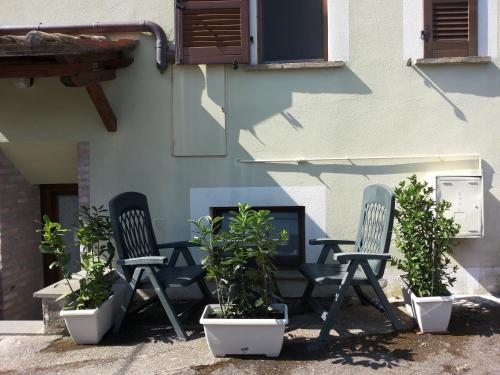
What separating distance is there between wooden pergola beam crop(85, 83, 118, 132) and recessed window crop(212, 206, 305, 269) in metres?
1.24

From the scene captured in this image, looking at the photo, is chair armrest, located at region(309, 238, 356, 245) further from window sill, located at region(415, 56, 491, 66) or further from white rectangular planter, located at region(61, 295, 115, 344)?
white rectangular planter, located at region(61, 295, 115, 344)

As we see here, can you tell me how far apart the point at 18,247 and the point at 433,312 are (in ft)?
13.6

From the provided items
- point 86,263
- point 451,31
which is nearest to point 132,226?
point 86,263

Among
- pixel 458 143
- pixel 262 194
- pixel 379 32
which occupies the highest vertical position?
pixel 379 32

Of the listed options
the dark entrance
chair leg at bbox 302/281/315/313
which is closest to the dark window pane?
chair leg at bbox 302/281/315/313

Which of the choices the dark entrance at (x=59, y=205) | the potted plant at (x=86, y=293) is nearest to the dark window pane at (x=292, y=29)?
the potted plant at (x=86, y=293)

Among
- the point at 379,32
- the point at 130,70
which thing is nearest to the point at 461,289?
the point at 379,32

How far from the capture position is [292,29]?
17.9 feet

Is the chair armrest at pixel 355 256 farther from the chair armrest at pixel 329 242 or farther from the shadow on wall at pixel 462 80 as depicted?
the shadow on wall at pixel 462 80

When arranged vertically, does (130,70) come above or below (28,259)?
above

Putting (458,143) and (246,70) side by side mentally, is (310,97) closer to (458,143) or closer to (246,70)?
(246,70)

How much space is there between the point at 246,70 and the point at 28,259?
3.13 meters

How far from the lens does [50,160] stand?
5668 millimetres

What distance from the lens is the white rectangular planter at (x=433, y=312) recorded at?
4195 mm
